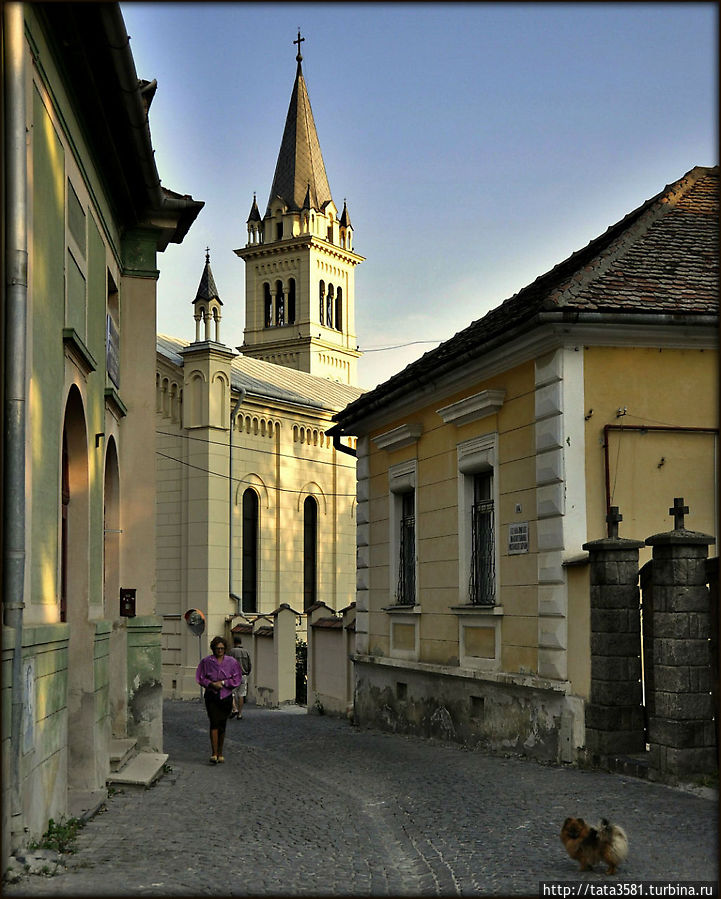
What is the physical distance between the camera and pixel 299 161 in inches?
2908

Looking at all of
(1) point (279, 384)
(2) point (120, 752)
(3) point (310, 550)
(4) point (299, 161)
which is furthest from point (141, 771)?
(4) point (299, 161)

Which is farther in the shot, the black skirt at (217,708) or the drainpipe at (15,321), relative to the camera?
the black skirt at (217,708)

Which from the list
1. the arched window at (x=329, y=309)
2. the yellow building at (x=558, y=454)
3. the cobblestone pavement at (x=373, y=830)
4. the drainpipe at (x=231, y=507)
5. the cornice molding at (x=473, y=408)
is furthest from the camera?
the arched window at (x=329, y=309)

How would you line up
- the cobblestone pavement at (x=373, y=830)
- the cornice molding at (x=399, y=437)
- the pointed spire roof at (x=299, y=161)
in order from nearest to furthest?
the cobblestone pavement at (x=373, y=830) → the cornice molding at (x=399, y=437) → the pointed spire roof at (x=299, y=161)

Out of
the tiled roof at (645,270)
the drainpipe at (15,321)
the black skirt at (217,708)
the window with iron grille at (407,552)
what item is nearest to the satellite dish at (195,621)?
the window with iron grille at (407,552)

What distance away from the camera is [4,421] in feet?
24.8

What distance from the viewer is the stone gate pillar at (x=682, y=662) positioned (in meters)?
10.6

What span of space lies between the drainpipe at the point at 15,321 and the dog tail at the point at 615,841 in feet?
11.9

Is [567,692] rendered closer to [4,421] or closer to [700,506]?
[700,506]

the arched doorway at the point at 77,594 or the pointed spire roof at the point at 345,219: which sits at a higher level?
the pointed spire roof at the point at 345,219

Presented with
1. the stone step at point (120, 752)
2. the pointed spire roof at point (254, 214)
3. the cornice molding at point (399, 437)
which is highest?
the pointed spire roof at point (254, 214)

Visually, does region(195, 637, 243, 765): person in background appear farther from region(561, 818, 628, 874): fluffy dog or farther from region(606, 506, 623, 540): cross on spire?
region(561, 818, 628, 874): fluffy dog

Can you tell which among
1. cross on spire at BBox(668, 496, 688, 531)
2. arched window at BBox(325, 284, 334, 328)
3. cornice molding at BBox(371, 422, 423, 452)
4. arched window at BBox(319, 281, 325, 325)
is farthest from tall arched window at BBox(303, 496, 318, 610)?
arched window at BBox(325, 284, 334, 328)

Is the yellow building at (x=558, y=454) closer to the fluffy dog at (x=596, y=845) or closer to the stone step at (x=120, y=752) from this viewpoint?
the stone step at (x=120, y=752)
